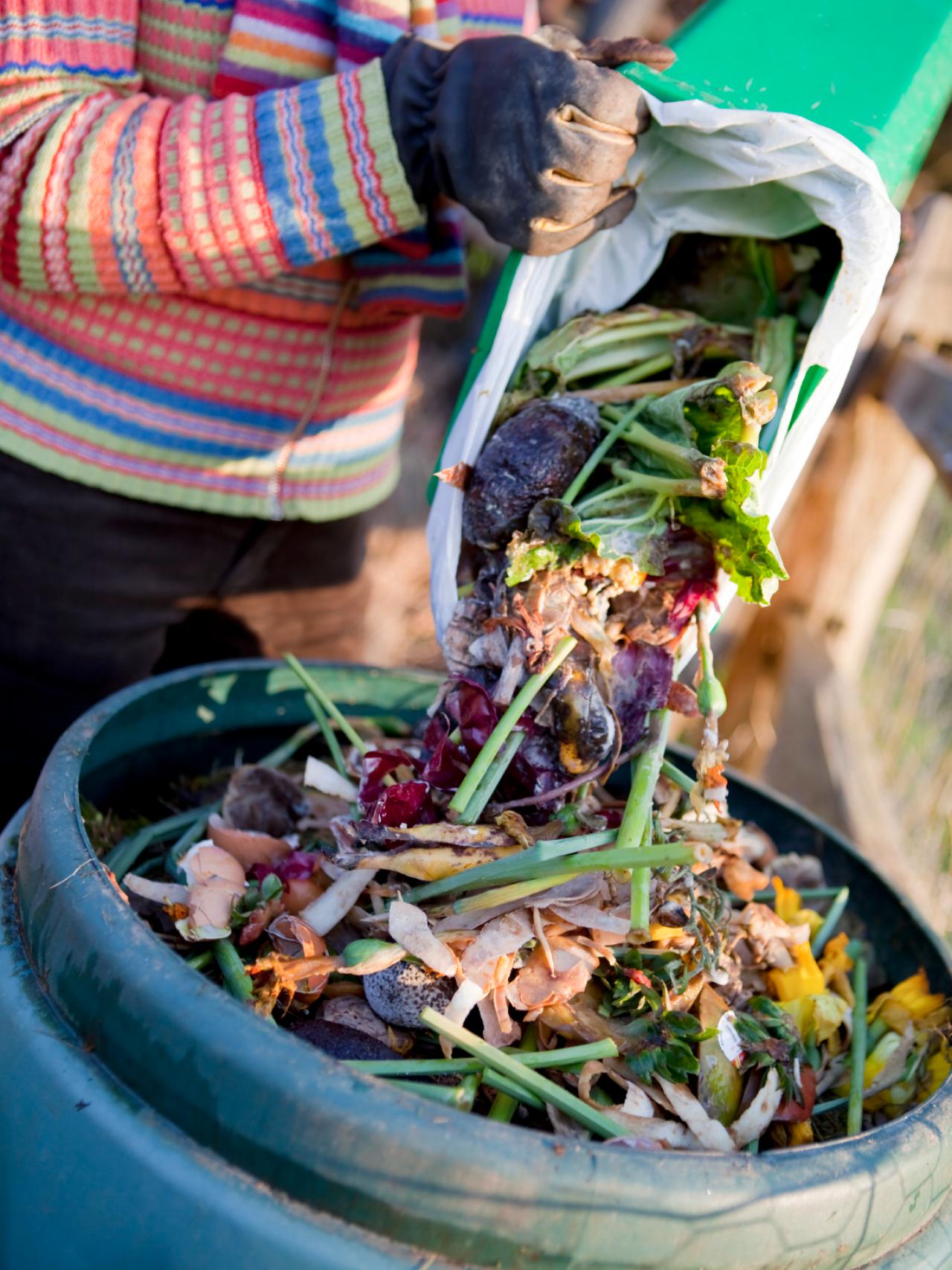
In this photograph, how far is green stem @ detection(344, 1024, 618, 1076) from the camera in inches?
30.9

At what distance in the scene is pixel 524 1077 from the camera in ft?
2.55

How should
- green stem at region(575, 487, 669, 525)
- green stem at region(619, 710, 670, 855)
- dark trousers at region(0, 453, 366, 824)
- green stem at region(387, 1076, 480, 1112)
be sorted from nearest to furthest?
green stem at region(387, 1076, 480, 1112) < green stem at region(619, 710, 670, 855) < green stem at region(575, 487, 669, 525) < dark trousers at region(0, 453, 366, 824)

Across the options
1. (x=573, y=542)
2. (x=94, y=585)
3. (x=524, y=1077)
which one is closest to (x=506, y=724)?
(x=573, y=542)

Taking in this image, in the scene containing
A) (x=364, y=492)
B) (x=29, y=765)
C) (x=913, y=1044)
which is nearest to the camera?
(x=913, y=1044)

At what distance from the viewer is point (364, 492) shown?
1.52m

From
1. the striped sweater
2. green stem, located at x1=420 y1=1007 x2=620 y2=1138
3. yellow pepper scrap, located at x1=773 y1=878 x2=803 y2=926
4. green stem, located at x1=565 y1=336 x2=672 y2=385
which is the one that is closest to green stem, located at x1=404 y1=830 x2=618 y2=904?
green stem, located at x1=420 y1=1007 x2=620 y2=1138

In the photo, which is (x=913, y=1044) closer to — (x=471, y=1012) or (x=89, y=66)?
(x=471, y=1012)

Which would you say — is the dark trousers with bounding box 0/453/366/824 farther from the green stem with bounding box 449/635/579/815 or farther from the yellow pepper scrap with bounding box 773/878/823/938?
the yellow pepper scrap with bounding box 773/878/823/938

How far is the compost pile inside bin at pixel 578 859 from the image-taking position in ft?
2.76

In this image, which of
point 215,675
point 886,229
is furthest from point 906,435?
point 215,675

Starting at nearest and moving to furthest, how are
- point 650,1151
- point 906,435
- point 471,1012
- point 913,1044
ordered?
1. point 650,1151
2. point 471,1012
3. point 913,1044
4. point 906,435

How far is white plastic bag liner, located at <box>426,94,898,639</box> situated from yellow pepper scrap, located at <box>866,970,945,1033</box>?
0.51 metres

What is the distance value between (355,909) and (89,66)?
35.6 inches

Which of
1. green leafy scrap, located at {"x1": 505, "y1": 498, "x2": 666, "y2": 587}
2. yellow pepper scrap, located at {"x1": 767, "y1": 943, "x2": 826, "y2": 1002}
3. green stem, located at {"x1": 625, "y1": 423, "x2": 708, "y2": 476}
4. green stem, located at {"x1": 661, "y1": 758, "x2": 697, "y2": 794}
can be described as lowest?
yellow pepper scrap, located at {"x1": 767, "y1": 943, "x2": 826, "y2": 1002}
